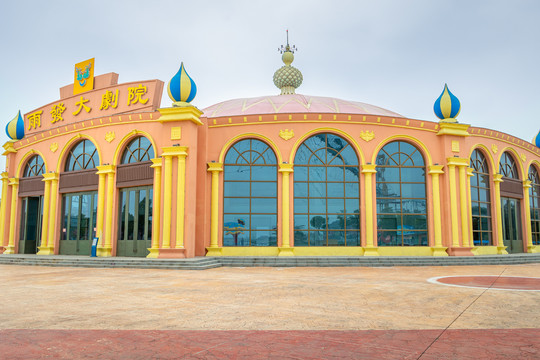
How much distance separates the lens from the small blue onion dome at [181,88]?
1892 cm

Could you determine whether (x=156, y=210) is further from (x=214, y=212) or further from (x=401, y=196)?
(x=401, y=196)

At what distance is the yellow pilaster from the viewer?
782 inches

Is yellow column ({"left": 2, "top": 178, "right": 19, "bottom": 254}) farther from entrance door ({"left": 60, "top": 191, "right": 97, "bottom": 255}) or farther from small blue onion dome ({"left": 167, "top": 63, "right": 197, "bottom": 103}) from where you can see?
small blue onion dome ({"left": 167, "top": 63, "right": 197, "bottom": 103})

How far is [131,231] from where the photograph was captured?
19.8m

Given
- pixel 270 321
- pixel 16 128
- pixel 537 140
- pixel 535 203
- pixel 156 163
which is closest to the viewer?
pixel 270 321

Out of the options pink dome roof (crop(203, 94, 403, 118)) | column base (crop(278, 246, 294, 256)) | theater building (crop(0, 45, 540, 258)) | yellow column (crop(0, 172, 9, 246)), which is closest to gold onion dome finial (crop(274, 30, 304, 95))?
pink dome roof (crop(203, 94, 403, 118))

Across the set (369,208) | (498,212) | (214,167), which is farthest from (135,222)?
(498,212)

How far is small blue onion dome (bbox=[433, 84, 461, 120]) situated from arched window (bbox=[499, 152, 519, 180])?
5.30 meters

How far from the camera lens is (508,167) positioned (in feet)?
79.3

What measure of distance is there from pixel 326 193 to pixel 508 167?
38.3 ft

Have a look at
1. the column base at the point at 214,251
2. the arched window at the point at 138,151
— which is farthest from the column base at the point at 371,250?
the arched window at the point at 138,151

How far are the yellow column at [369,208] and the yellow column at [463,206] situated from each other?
4.19 m

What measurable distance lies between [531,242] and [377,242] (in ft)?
35.2

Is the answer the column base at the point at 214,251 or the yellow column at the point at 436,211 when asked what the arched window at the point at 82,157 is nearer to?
the column base at the point at 214,251
